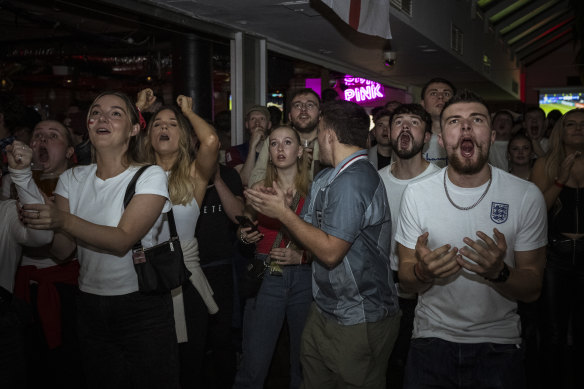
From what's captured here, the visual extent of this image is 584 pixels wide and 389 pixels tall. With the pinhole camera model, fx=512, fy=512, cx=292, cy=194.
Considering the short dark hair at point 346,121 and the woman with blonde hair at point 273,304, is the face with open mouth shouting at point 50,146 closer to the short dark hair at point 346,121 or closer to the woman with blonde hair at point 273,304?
the woman with blonde hair at point 273,304

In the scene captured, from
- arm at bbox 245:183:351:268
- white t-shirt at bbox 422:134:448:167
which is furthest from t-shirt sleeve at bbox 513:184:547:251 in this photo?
white t-shirt at bbox 422:134:448:167

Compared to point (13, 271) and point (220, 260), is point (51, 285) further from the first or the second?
point (220, 260)

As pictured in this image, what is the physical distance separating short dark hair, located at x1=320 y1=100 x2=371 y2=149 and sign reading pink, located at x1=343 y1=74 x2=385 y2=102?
813 centimetres

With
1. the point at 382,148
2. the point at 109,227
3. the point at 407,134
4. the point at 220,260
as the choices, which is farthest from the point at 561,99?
the point at 109,227

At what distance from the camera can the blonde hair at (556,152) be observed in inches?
144

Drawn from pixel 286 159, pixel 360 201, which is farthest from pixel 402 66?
pixel 360 201

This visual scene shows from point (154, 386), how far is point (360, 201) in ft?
4.17

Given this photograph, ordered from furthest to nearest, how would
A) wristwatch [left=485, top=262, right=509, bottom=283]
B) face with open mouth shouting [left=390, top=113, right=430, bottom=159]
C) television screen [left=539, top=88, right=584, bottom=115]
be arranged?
television screen [left=539, top=88, right=584, bottom=115] → face with open mouth shouting [left=390, top=113, right=430, bottom=159] → wristwatch [left=485, top=262, right=509, bottom=283]

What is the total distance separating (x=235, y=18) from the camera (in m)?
5.29

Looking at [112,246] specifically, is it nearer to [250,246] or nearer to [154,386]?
[154,386]

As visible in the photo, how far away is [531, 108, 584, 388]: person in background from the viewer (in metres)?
3.61

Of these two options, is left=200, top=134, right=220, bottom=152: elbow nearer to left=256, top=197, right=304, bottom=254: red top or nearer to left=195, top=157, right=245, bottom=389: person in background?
left=195, top=157, right=245, bottom=389: person in background

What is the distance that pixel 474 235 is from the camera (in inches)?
83.7

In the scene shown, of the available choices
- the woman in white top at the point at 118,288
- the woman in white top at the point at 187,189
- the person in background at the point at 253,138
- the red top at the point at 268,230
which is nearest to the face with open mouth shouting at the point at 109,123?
the woman in white top at the point at 118,288
